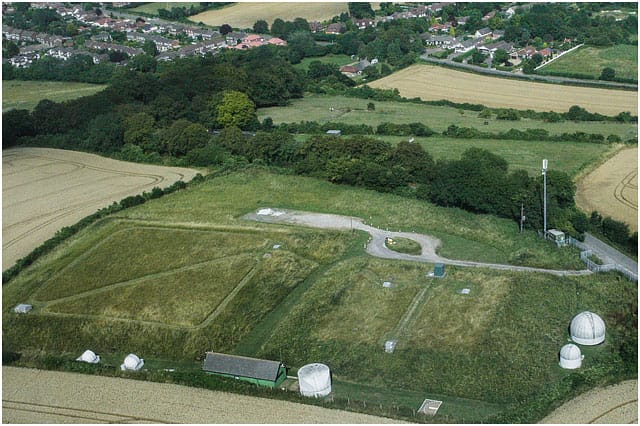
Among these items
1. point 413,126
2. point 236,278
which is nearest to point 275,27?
point 413,126

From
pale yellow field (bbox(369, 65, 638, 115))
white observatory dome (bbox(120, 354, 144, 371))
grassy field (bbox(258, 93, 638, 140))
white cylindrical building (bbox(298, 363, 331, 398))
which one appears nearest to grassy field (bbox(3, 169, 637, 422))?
white cylindrical building (bbox(298, 363, 331, 398))

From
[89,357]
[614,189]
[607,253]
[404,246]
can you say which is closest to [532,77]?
[614,189]

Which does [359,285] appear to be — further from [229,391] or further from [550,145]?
[550,145]

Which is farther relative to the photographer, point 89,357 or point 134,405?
point 89,357

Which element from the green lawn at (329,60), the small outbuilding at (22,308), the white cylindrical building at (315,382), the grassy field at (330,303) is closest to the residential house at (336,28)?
the green lawn at (329,60)

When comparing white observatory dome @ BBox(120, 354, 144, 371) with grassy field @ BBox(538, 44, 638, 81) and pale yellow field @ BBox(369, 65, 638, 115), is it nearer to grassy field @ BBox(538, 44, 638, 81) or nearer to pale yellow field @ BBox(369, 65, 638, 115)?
pale yellow field @ BBox(369, 65, 638, 115)

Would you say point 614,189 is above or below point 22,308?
below

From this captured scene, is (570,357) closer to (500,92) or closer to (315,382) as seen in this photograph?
(315,382)
